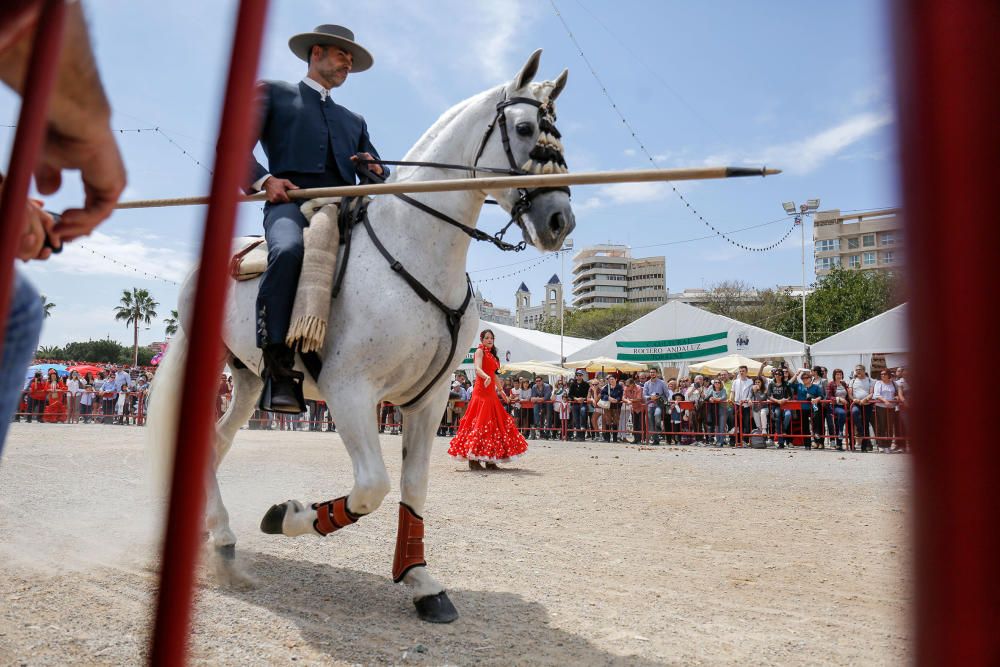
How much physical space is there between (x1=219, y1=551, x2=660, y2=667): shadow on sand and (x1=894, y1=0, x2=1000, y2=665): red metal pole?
2177 mm

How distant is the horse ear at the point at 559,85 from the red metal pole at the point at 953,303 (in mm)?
2899

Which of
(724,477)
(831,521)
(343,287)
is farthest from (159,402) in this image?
(724,477)

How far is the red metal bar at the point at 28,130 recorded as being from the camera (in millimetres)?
625

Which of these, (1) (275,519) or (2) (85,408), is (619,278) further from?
(1) (275,519)

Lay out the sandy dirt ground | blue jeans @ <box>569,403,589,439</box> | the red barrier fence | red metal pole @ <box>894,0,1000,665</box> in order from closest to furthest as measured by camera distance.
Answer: red metal pole @ <box>894,0,1000,665</box> < the sandy dirt ground < blue jeans @ <box>569,403,589,439</box> < the red barrier fence

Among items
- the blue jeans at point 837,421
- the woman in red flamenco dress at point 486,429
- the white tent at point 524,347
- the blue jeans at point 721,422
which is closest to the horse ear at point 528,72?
the woman in red flamenco dress at point 486,429

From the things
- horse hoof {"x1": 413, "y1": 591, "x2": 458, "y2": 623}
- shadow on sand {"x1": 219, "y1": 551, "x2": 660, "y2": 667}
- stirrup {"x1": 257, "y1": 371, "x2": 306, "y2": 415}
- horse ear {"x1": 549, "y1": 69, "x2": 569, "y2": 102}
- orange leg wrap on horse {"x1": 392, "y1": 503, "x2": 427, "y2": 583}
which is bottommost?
shadow on sand {"x1": 219, "y1": 551, "x2": 660, "y2": 667}

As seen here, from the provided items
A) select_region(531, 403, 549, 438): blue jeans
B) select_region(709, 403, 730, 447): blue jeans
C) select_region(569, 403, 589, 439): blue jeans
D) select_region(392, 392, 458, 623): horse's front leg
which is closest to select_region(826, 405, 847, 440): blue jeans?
select_region(709, 403, 730, 447): blue jeans

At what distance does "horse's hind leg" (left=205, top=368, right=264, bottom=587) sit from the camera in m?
3.45

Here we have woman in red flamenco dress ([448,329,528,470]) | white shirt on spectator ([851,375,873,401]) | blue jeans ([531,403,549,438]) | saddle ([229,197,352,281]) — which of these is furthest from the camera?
blue jeans ([531,403,549,438])

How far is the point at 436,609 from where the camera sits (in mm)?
2988

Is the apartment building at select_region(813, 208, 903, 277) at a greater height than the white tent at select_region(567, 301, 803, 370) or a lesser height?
lesser

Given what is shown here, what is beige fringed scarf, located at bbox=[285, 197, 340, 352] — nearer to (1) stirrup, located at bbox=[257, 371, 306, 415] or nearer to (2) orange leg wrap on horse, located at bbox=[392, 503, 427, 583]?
(1) stirrup, located at bbox=[257, 371, 306, 415]

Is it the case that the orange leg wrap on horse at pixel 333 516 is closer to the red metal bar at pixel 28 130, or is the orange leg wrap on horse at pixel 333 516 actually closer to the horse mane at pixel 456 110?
the horse mane at pixel 456 110
